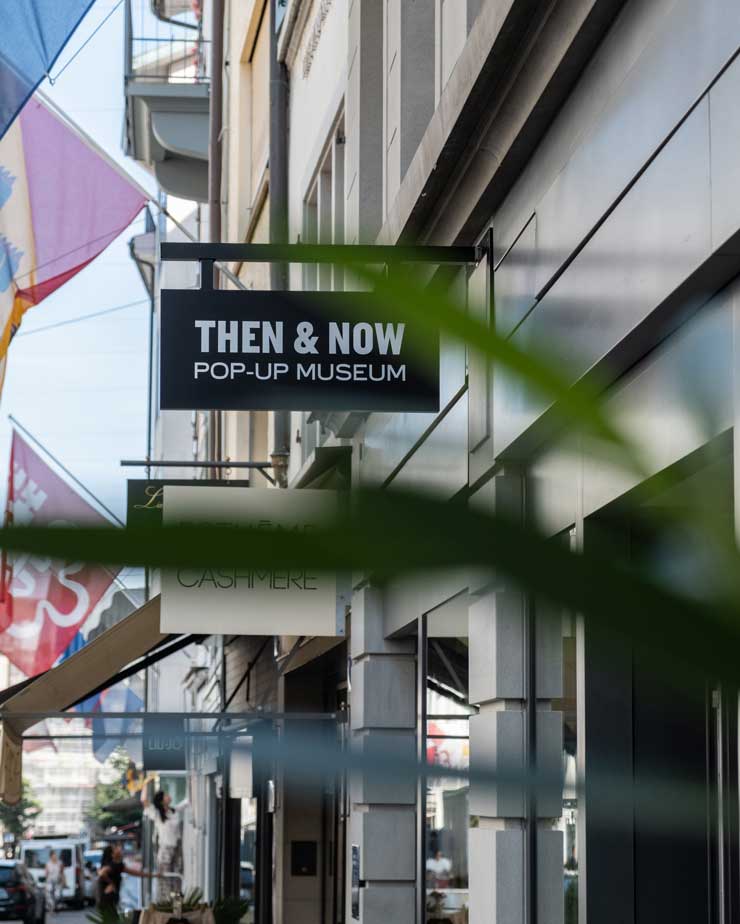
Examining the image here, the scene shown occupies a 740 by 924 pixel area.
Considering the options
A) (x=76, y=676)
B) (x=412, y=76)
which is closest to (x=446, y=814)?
(x=412, y=76)

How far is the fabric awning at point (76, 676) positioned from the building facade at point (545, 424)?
249 centimetres

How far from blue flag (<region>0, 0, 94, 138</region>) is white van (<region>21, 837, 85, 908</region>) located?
3480 cm

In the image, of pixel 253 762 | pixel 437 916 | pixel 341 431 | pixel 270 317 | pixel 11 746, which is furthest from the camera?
pixel 11 746

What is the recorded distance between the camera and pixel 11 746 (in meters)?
12.2

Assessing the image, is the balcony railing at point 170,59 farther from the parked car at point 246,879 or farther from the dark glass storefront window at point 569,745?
the dark glass storefront window at point 569,745

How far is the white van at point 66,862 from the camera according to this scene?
141 ft

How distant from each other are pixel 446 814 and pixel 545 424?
610cm

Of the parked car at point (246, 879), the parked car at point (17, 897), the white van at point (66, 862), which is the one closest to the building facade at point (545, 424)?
the parked car at point (246, 879)

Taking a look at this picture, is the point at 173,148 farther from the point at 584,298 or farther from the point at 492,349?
the point at 492,349

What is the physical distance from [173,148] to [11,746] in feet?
40.2

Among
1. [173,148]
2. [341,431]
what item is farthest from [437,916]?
[173,148]

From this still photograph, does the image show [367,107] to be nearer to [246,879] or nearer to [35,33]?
[35,33]

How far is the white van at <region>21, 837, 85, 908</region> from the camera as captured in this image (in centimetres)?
4288

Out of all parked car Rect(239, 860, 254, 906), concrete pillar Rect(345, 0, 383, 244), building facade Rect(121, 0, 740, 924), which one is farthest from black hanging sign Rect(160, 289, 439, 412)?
parked car Rect(239, 860, 254, 906)
